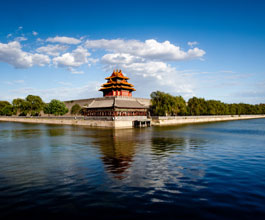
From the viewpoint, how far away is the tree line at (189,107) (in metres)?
75.4

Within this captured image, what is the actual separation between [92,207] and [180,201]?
4265 millimetres

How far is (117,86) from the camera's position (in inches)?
3039

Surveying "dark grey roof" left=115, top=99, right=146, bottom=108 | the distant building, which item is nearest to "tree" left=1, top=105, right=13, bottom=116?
the distant building

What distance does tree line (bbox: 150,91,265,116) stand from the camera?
247 ft

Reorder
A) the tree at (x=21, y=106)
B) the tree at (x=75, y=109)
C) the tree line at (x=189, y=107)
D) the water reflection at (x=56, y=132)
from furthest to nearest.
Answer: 1. the tree at (x=21, y=106)
2. the tree at (x=75, y=109)
3. the tree line at (x=189, y=107)
4. the water reflection at (x=56, y=132)

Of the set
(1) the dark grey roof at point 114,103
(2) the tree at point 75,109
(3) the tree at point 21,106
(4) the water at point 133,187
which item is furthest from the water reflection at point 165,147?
(3) the tree at point 21,106

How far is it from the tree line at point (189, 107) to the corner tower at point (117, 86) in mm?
9761

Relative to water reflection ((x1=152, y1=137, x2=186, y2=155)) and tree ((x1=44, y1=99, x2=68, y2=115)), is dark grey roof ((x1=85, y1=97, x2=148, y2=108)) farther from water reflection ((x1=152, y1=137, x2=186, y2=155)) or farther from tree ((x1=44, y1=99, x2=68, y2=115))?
water reflection ((x1=152, y1=137, x2=186, y2=155))

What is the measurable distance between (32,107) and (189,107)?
219 ft

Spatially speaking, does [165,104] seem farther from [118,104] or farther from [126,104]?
[118,104]

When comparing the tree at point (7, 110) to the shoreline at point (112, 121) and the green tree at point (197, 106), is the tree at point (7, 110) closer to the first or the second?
the shoreline at point (112, 121)

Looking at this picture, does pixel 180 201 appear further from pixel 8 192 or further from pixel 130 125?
pixel 130 125

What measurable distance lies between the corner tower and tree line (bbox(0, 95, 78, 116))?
19.3 m

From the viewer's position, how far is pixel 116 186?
1292 cm
